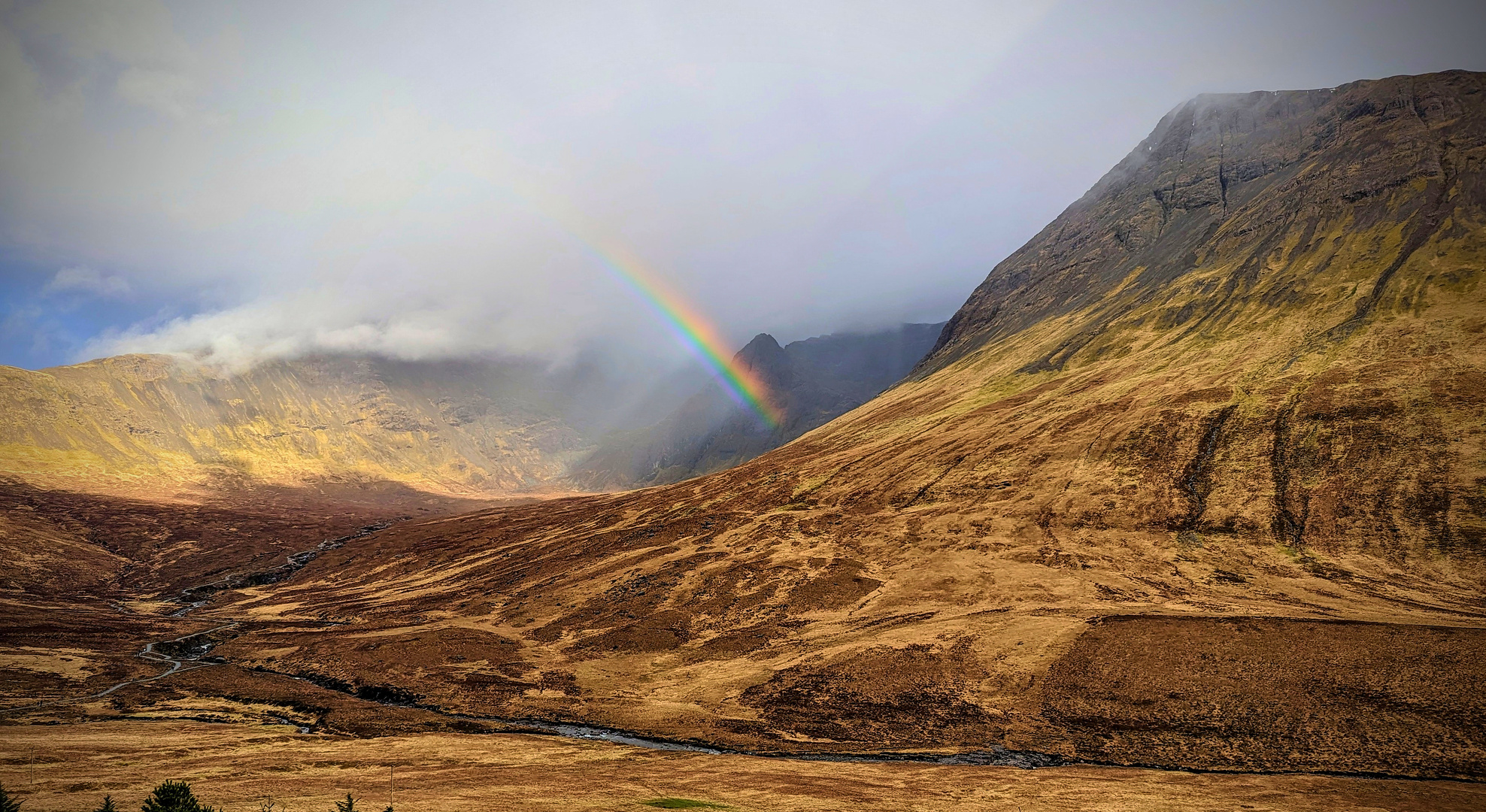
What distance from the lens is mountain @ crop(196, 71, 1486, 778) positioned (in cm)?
4716

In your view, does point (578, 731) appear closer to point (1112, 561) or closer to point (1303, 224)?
point (1112, 561)

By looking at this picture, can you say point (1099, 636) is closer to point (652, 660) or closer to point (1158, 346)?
point (652, 660)

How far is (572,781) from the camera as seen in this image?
36719mm

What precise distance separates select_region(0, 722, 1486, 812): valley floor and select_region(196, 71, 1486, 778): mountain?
19.1 feet

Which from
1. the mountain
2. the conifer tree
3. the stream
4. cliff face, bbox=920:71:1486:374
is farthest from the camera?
cliff face, bbox=920:71:1486:374

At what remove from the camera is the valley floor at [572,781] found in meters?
31.1

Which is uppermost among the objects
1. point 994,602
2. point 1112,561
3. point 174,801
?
point 174,801

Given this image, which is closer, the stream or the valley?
the valley

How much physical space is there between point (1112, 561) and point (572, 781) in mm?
65762

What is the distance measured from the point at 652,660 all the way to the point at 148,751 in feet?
136

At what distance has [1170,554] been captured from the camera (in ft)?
242

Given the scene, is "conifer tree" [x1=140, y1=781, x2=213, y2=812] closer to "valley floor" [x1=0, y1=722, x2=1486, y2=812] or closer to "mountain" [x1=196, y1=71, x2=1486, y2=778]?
"valley floor" [x1=0, y1=722, x2=1486, y2=812]

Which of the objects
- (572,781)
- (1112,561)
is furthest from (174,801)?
(1112,561)

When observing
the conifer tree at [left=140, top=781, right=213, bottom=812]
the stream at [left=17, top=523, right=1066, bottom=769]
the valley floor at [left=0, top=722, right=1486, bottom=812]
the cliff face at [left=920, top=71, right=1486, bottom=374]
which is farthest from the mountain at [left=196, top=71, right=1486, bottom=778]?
the conifer tree at [left=140, top=781, right=213, bottom=812]
